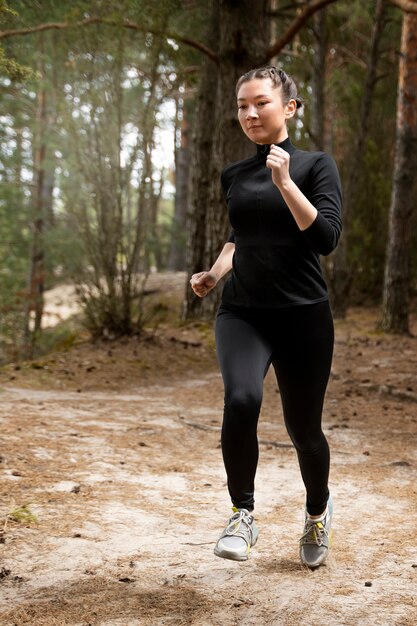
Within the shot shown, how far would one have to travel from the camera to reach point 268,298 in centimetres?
301

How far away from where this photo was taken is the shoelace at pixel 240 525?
3.09 meters

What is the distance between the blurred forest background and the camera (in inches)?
345

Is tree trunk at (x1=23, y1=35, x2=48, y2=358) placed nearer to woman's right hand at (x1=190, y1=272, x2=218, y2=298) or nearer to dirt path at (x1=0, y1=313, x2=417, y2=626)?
dirt path at (x1=0, y1=313, x2=417, y2=626)

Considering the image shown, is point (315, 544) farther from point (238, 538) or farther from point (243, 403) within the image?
point (243, 403)

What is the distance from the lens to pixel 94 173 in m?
8.91

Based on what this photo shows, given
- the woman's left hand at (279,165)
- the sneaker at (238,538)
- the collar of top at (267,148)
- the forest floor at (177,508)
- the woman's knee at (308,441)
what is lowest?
the forest floor at (177,508)

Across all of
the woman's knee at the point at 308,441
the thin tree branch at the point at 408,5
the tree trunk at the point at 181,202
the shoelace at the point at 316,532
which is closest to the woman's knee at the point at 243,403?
the woman's knee at the point at 308,441

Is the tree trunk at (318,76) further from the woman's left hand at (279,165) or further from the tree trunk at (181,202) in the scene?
the woman's left hand at (279,165)

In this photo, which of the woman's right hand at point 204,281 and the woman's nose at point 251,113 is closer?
the woman's nose at point 251,113

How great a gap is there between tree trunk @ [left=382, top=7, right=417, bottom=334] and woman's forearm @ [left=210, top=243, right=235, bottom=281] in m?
9.02

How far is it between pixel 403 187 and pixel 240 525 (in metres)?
9.55

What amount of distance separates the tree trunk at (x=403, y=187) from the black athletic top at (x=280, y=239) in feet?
30.1

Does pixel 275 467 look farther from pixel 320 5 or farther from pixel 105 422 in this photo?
pixel 320 5

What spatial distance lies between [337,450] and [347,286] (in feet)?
27.0
